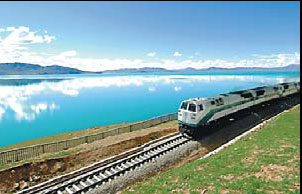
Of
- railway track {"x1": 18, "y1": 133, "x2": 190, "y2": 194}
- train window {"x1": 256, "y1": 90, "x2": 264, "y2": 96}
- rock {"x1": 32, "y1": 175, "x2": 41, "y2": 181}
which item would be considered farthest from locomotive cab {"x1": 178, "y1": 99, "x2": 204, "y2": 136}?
train window {"x1": 256, "y1": 90, "x2": 264, "y2": 96}

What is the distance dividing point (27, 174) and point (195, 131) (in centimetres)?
1247

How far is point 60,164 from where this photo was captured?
14.0 metres

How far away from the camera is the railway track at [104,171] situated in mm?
10914

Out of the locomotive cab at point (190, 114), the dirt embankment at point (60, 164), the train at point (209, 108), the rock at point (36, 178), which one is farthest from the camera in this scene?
the train at point (209, 108)

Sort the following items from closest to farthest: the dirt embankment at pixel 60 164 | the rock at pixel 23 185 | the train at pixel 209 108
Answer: the rock at pixel 23 185 → the dirt embankment at pixel 60 164 → the train at pixel 209 108

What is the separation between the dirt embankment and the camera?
12.2 m

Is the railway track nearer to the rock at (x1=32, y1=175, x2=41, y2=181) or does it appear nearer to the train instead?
the train

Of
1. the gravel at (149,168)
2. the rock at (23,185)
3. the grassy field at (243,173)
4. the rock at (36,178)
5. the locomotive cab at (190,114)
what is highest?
the locomotive cab at (190,114)

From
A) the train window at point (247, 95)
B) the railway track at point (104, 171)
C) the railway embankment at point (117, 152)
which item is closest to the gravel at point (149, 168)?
the railway embankment at point (117, 152)

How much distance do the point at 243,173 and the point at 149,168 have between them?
6107mm

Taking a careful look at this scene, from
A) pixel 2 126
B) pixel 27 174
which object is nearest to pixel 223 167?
pixel 27 174

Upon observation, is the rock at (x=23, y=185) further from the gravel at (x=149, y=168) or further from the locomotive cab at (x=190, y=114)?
the locomotive cab at (x=190, y=114)

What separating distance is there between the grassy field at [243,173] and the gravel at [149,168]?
175cm

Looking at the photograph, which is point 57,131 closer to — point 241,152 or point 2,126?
point 2,126
